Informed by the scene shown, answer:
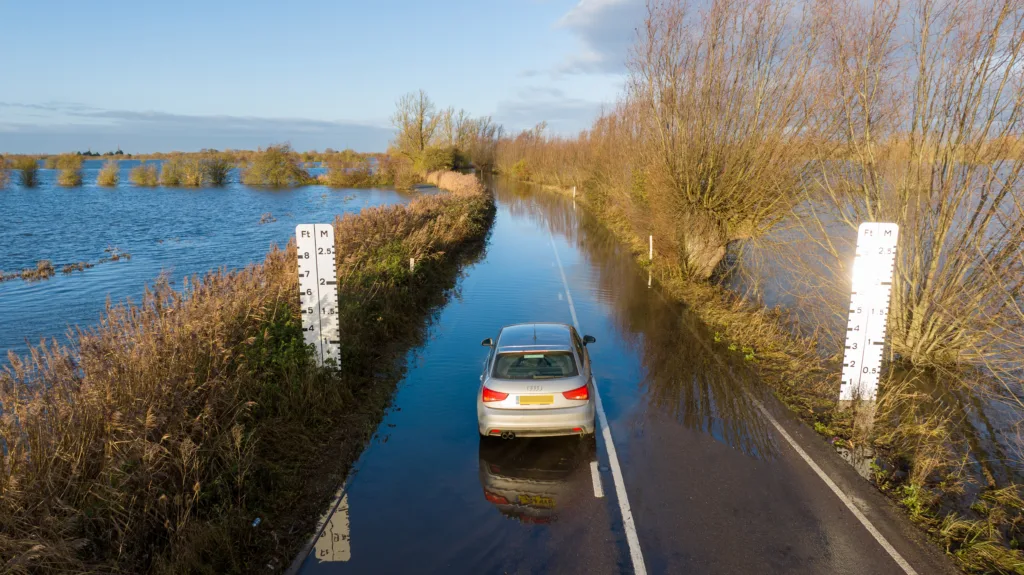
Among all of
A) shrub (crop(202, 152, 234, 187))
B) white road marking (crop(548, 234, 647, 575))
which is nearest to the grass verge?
white road marking (crop(548, 234, 647, 575))

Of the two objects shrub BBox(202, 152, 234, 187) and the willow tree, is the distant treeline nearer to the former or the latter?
shrub BBox(202, 152, 234, 187)


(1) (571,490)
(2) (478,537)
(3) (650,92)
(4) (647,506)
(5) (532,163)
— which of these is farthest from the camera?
(5) (532,163)

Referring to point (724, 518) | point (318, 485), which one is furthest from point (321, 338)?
point (724, 518)

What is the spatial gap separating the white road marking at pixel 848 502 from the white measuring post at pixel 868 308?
1.19 meters

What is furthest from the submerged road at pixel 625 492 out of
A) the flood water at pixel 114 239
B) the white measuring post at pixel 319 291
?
the flood water at pixel 114 239

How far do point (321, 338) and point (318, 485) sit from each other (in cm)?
282

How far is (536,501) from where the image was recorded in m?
6.54

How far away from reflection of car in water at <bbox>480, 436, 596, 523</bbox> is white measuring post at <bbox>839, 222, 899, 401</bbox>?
393 centimetres

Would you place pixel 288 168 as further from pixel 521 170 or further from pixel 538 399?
pixel 538 399

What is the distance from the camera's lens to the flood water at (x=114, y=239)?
1579cm

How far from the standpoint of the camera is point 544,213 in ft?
149

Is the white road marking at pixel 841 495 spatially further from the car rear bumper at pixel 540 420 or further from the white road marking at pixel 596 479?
the car rear bumper at pixel 540 420

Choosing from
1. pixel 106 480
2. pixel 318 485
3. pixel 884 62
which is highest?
pixel 884 62

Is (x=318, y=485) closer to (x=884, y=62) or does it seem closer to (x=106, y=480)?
(x=106, y=480)
